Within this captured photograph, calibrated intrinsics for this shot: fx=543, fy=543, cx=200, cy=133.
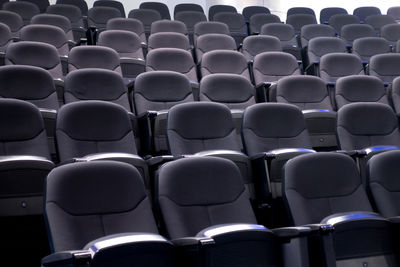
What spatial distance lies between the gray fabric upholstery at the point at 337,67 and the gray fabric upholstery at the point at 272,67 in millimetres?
136

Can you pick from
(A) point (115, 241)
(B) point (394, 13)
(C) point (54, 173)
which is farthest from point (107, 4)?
(A) point (115, 241)

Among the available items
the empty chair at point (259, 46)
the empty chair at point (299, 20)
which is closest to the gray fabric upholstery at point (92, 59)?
the empty chair at point (259, 46)

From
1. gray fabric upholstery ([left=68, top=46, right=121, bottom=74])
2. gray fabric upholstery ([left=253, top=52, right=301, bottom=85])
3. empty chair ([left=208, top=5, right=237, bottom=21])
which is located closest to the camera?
gray fabric upholstery ([left=68, top=46, right=121, bottom=74])

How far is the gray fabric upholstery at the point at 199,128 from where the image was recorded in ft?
5.93

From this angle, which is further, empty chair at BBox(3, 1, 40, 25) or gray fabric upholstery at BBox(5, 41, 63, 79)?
empty chair at BBox(3, 1, 40, 25)

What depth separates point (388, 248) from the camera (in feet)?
4.38

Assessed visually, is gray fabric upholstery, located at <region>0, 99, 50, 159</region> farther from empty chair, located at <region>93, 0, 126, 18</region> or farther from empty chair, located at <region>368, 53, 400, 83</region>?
empty chair, located at <region>93, 0, 126, 18</region>

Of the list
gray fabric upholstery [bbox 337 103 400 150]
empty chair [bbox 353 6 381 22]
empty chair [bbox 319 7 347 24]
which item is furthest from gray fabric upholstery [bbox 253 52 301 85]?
empty chair [bbox 353 6 381 22]

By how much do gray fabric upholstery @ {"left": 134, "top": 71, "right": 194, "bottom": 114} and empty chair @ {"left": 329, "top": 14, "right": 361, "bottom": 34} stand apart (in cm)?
206

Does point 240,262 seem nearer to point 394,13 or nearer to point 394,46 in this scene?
point 394,46

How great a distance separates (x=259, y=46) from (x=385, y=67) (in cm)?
71

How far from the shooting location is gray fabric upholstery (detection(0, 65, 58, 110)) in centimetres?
196

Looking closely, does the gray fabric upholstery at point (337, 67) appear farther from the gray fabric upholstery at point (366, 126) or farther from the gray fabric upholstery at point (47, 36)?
the gray fabric upholstery at point (47, 36)

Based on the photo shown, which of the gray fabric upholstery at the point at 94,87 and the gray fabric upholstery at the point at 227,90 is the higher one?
the gray fabric upholstery at the point at 94,87
